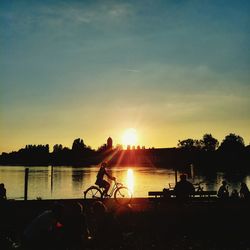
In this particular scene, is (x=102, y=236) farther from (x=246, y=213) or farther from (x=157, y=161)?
(x=157, y=161)

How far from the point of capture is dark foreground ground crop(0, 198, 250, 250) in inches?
461

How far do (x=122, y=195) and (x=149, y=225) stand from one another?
602 cm

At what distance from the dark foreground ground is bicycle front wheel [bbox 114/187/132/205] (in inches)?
15.8

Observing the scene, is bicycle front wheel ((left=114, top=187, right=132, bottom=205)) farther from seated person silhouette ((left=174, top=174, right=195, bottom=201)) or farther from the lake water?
the lake water

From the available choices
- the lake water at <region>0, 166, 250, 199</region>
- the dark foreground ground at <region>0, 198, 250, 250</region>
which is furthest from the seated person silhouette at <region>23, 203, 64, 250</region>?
the lake water at <region>0, 166, 250, 199</region>

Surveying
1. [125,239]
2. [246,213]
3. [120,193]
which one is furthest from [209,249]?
[120,193]

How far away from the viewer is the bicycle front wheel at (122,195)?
2092 cm

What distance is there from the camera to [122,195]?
21656 mm

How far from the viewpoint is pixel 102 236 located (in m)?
13.1

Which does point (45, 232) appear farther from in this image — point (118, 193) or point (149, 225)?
point (118, 193)

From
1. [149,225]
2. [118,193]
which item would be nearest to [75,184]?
[118,193]

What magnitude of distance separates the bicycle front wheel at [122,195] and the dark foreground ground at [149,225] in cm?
40

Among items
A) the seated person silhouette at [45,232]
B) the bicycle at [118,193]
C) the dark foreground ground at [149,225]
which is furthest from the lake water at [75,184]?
the seated person silhouette at [45,232]

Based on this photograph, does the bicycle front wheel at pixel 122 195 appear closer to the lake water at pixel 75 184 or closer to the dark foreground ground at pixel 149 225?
the dark foreground ground at pixel 149 225
